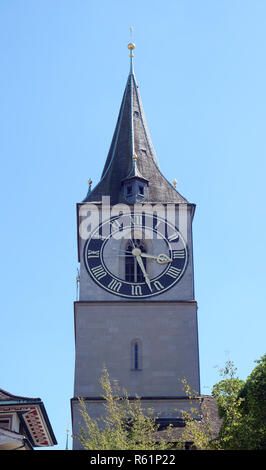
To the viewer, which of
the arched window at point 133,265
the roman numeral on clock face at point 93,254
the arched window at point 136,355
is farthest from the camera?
the roman numeral on clock face at point 93,254

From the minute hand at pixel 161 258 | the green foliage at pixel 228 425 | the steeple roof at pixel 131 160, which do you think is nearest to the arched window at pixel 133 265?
the minute hand at pixel 161 258

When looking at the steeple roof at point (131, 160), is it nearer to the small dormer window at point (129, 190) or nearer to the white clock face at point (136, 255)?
the small dormer window at point (129, 190)

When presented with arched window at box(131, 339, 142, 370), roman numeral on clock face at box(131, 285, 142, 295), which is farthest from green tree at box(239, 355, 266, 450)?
roman numeral on clock face at box(131, 285, 142, 295)

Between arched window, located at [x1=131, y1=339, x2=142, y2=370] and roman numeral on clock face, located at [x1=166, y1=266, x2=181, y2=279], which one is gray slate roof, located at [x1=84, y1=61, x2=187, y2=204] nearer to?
roman numeral on clock face, located at [x1=166, y1=266, x2=181, y2=279]

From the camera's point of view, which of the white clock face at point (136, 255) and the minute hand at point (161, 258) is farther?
the minute hand at point (161, 258)

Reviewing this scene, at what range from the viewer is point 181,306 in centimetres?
3547

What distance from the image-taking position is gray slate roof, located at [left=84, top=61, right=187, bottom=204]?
127 ft

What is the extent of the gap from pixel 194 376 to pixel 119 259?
4779 millimetres

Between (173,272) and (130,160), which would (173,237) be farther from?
(130,160)

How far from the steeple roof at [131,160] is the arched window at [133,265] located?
75.4 inches

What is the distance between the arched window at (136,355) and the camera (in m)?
34.3

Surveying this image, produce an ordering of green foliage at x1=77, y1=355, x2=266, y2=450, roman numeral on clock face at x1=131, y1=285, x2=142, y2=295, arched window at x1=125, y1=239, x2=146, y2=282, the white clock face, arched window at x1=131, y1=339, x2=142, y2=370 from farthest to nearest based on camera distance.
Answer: arched window at x1=125, y1=239, x2=146, y2=282, the white clock face, roman numeral on clock face at x1=131, y1=285, x2=142, y2=295, arched window at x1=131, y1=339, x2=142, y2=370, green foliage at x1=77, y1=355, x2=266, y2=450
